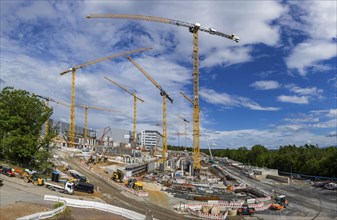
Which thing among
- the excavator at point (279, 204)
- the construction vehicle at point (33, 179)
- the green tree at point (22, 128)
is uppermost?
the green tree at point (22, 128)

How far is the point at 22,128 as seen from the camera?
6750cm

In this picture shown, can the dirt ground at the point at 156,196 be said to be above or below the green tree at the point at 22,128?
below

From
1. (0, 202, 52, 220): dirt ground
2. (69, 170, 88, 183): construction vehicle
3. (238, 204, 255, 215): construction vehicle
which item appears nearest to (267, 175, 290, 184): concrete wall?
(238, 204, 255, 215): construction vehicle

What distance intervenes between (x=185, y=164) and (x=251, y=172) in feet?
96.9

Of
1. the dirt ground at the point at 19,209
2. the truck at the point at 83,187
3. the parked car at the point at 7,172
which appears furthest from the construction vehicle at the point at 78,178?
the dirt ground at the point at 19,209

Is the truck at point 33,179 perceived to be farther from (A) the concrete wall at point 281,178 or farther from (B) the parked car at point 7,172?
(A) the concrete wall at point 281,178

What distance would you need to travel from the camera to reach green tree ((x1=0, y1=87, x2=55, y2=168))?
213 ft

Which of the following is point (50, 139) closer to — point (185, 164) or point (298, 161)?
point (185, 164)

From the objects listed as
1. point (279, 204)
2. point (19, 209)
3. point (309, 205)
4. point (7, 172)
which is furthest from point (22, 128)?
point (309, 205)

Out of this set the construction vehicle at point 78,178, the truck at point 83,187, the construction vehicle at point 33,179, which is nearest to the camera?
the construction vehicle at point 33,179

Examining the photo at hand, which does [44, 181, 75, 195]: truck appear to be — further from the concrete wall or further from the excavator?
the concrete wall

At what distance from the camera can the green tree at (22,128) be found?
65000 mm

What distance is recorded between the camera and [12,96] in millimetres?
69312

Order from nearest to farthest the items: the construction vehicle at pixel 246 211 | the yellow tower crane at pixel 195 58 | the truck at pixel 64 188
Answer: the truck at pixel 64 188 < the construction vehicle at pixel 246 211 < the yellow tower crane at pixel 195 58
